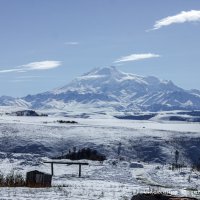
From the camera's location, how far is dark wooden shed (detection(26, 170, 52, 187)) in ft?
106

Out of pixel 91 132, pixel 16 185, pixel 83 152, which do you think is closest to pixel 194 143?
pixel 91 132

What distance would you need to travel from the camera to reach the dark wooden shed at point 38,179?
32.3m

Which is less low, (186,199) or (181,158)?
(186,199)

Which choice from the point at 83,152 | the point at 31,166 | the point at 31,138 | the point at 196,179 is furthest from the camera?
the point at 31,138

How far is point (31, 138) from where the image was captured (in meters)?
126

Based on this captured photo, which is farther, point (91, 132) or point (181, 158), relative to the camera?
point (91, 132)

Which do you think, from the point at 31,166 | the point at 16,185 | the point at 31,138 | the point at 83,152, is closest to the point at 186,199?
the point at 16,185

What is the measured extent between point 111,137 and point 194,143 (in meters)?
25.6

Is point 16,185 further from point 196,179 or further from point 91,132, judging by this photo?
point 91,132

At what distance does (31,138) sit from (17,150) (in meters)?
11.6

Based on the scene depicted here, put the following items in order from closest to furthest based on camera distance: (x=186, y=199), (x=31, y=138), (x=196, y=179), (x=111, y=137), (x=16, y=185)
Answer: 1. (x=186, y=199)
2. (x=16, y=185)
3. (x=196, y=179)
4. (x=31, y=138)
5. (x=111, y=137)

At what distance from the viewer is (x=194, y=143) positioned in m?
145

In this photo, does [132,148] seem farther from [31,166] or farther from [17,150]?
[31,166]

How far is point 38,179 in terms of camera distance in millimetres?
32750
